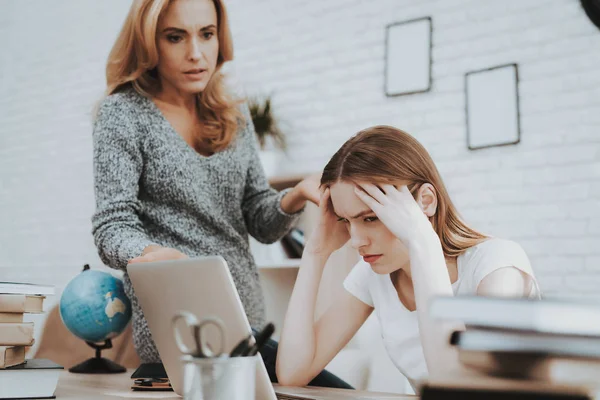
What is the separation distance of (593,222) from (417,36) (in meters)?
1.09

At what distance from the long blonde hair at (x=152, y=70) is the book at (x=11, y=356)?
2.52 feet

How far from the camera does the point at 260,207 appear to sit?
176 centimetres

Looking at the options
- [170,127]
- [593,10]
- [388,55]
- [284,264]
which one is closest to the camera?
[170,127]

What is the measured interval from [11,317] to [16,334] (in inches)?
1.1

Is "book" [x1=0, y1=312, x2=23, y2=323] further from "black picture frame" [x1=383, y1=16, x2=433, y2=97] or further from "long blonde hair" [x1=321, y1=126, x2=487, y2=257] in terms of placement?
"black picture frame" [x1=383, y1=16, x2=433, y2=97]

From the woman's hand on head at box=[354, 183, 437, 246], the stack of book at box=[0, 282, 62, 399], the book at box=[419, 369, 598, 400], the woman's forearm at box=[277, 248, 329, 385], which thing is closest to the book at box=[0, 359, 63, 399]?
the stack of book at box=[0, 282, 62, 399]

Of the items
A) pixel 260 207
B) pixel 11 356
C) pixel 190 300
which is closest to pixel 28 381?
pixel 11 356

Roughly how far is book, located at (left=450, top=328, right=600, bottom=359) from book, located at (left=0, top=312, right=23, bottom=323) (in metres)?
0.77

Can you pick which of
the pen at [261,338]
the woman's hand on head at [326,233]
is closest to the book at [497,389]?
the pen at [261,338]

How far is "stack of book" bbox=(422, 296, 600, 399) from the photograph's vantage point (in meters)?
0.45

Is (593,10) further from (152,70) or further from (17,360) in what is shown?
(17,360)

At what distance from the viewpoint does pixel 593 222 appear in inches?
94.7

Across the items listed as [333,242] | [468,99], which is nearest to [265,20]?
[468,99]

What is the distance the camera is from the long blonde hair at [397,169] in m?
1.25
